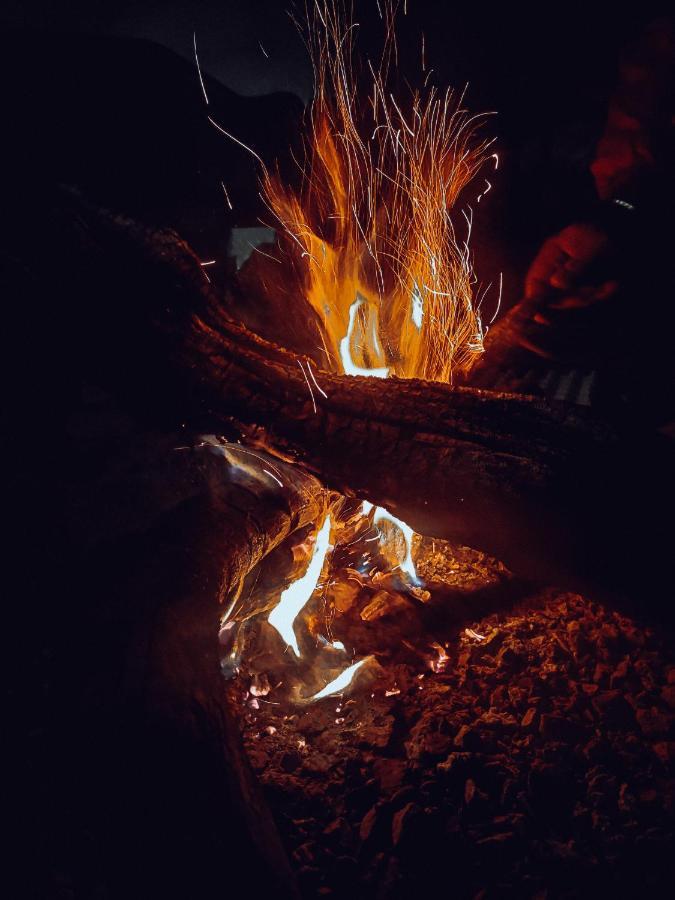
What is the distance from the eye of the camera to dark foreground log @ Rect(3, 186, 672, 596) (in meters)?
2.12

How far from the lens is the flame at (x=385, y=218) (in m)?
5.59

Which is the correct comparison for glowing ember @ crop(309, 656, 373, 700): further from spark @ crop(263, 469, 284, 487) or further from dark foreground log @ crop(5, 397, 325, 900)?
spark @ crop(263, 469, 284, 487)

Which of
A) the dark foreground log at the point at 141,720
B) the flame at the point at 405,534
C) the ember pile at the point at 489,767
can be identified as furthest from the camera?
the flame at the point at 405,534

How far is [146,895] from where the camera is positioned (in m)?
1.36

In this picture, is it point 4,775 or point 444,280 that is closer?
point 4,775

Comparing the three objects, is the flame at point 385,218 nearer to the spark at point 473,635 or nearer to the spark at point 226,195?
the spark at point 226,195

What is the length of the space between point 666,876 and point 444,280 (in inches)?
217

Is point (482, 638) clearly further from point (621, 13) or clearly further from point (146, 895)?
Answer: point (621, 13)

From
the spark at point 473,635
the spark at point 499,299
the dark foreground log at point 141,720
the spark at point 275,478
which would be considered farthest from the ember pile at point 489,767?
the spark at point 499,299

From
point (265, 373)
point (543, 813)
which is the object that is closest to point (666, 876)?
point (543, 813)

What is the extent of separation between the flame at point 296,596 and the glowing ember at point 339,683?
293mm

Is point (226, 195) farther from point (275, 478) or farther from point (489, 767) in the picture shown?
point (489, 767)

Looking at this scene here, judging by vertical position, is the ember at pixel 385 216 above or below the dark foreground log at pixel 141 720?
above

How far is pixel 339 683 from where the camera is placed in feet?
9.45
